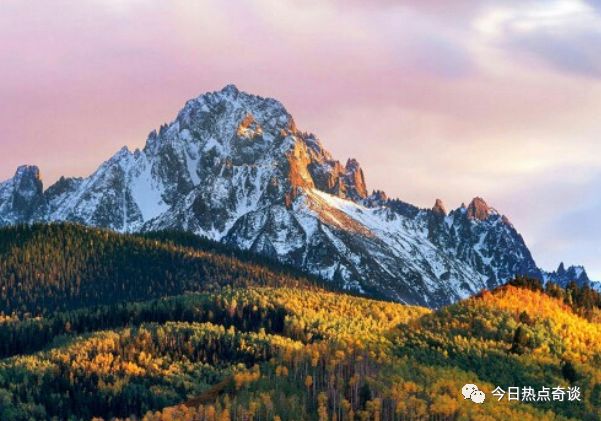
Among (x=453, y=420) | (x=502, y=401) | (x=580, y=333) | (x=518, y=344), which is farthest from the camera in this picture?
(x=580, y=333)

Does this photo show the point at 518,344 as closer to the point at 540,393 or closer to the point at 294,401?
the point at 540,393

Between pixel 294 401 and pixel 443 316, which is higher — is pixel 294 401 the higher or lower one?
the lower one

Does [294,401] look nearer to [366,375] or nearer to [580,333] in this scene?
[366,375]

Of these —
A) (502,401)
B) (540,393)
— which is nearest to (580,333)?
(540,393)

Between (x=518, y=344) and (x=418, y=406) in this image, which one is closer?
(x=418, y=406)

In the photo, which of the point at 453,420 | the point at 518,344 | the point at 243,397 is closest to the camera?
the point at 453,420

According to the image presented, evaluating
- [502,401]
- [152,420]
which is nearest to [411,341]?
[502,401]

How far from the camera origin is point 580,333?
191500 millimetres

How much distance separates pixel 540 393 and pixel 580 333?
34874 mm

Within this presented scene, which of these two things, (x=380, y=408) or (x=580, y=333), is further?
(x=580, y=333)

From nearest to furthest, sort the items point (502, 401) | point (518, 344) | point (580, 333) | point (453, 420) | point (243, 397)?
point (453, 420), point (502, 401), point (243, 397), point (518, 344), point (580, 333)

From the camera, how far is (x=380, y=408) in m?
142

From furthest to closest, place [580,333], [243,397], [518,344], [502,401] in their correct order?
[580,333] → [518,344] → [243,397] → [502,401]

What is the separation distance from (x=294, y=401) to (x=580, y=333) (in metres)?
68.9
